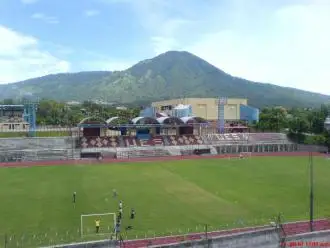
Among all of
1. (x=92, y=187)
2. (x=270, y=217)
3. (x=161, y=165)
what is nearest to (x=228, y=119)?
(x=161, y=165)

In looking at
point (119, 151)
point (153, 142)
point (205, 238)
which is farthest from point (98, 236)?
point (153, 142)

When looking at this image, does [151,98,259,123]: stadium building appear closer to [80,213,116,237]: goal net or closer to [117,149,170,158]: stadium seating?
[117,149,170,158]: stadium seating

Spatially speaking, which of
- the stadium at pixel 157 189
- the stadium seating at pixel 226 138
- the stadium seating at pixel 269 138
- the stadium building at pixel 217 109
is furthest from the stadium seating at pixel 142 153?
the stadium building at pixel 217 109

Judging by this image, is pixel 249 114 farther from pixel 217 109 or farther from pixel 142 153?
pixel 142 153

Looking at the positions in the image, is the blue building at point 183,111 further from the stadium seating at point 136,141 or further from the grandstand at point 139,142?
the stadium seating at point 136,141

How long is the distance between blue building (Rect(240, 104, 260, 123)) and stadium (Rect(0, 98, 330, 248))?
90.0 feet

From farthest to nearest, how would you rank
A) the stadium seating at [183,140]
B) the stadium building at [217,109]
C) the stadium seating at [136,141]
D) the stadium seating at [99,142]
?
the stadium building at [217,109] → the stadium seating at [183,140] → the stadium seating at [136,141] → the stadium seating at [99,142]

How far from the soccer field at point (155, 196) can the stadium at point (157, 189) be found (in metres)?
0.08

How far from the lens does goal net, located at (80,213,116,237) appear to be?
2183cm

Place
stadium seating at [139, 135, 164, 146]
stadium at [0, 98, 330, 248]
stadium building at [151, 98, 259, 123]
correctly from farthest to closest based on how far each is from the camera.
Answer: stadium building at [151, 98, 259, 123] < stadium seating at [139, 135, 164, 146] < stadium at [0, 98, 330, 248]

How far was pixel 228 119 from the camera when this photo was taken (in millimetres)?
104625

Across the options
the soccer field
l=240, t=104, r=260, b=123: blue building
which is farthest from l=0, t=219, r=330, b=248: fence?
l=240, t=104, r=260, b=123: blue building

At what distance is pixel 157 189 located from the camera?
34.0 m

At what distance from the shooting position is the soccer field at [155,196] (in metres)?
23.5
